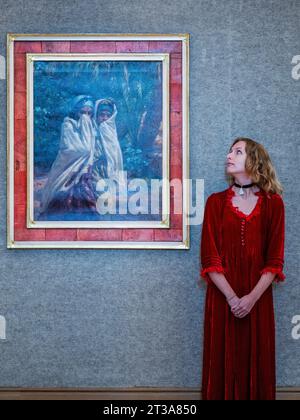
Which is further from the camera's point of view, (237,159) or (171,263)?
(171,263)

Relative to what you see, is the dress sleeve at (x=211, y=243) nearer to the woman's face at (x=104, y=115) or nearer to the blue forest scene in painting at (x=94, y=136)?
the blue forest scene in painting at (x=94, y=136)

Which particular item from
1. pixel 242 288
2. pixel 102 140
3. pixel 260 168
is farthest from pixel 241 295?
pixel 102 140

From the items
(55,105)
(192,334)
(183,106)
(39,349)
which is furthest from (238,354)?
(55,105)

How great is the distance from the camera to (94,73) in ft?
9.32

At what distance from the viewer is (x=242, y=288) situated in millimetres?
2514

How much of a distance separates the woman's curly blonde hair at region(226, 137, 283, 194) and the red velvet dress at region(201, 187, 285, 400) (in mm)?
77

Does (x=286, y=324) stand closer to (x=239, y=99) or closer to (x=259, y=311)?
(x=259, y=311)

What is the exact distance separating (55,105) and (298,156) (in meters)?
1.37

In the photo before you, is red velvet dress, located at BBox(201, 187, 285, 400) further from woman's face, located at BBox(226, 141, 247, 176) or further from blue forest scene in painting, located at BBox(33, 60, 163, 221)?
blue forest scene in painting, located at BBox(33, 60, 163, 221)

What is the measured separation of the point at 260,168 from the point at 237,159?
0.12m

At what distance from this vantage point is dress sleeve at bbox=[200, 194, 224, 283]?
8.18 feet

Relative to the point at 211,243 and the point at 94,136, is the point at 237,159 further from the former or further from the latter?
the point at 94,136

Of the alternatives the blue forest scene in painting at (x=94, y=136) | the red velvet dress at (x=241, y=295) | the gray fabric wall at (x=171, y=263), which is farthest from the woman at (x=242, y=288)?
the blue forest scene in painting at (x=94, y=136)

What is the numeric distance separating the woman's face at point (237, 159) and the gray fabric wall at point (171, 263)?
0.23 m
